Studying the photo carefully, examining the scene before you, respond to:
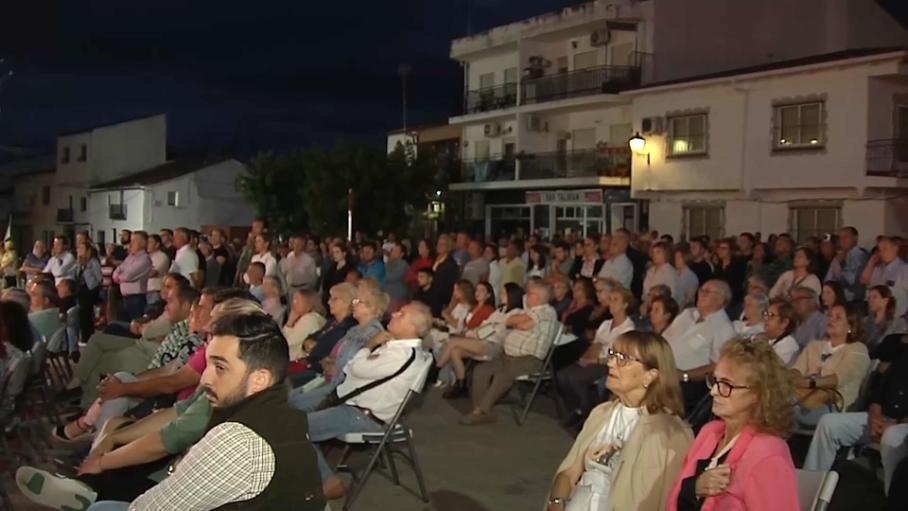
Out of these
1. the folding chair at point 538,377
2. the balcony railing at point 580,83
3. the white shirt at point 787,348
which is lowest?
the folding chair at point 538,377

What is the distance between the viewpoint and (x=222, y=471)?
261cm

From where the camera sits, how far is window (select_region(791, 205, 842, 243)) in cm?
2175

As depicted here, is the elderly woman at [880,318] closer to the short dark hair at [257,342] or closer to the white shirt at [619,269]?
the white shirt at [619,269]

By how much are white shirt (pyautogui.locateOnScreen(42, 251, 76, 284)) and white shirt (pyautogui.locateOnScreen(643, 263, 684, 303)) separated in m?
8.03

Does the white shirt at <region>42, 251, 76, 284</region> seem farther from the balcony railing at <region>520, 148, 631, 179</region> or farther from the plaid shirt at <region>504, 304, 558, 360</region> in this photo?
the balcony railing at <region>520, 148, 631, 179</region>

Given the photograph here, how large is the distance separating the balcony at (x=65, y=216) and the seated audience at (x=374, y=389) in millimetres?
50183

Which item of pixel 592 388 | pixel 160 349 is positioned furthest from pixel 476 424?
pixel 160 349

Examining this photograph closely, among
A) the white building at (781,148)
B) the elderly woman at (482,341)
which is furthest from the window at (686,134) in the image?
the elderly woman at (482,341)

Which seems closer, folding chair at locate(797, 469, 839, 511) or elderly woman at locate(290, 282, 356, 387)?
folding chair at locate(797, 469, 839, 511)

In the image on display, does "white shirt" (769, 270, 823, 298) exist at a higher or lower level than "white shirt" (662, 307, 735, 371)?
higher

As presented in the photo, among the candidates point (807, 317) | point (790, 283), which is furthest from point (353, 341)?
point (790, 283)

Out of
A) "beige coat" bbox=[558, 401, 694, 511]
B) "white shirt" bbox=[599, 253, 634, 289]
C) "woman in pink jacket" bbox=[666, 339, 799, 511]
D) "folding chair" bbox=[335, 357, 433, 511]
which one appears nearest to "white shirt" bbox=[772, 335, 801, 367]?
"folding chair" bbox=[335, 357, 433, 511]

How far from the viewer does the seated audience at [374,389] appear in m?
6.30

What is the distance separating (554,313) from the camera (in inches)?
365
